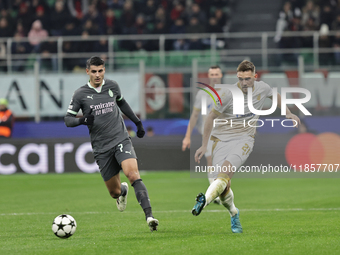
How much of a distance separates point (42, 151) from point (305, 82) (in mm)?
7933

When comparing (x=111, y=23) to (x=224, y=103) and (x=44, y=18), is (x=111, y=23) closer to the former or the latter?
(x=44, y=18)

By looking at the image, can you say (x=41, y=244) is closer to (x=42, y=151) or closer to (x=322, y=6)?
(x=42, y=151)

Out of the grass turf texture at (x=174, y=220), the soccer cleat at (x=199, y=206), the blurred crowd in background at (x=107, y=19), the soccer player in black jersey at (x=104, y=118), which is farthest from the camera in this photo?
the blurred crowd in background at (x=107, y=19)

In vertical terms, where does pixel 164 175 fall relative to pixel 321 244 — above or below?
below

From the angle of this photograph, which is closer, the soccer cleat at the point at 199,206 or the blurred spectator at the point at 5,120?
the soccer cleat at the point at 199,206

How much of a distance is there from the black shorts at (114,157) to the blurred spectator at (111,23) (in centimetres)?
1471

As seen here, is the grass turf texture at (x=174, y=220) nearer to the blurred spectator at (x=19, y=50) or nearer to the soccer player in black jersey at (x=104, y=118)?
the soccer player in black jersey at (x=104, y=118)

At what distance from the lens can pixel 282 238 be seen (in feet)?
22.8

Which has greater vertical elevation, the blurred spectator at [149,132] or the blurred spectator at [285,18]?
the blurred spectator at [285,18]

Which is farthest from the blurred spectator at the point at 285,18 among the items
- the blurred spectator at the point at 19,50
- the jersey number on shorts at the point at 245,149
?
the jersey number on shorts at the point at 245,149

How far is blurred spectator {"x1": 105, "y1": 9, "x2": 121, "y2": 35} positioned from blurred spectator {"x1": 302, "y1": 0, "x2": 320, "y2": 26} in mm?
6557

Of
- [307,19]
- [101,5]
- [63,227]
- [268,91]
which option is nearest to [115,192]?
[63,227]

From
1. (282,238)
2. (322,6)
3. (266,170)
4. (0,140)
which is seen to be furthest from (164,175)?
(282,238)

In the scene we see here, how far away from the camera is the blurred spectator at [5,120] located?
762 inches
